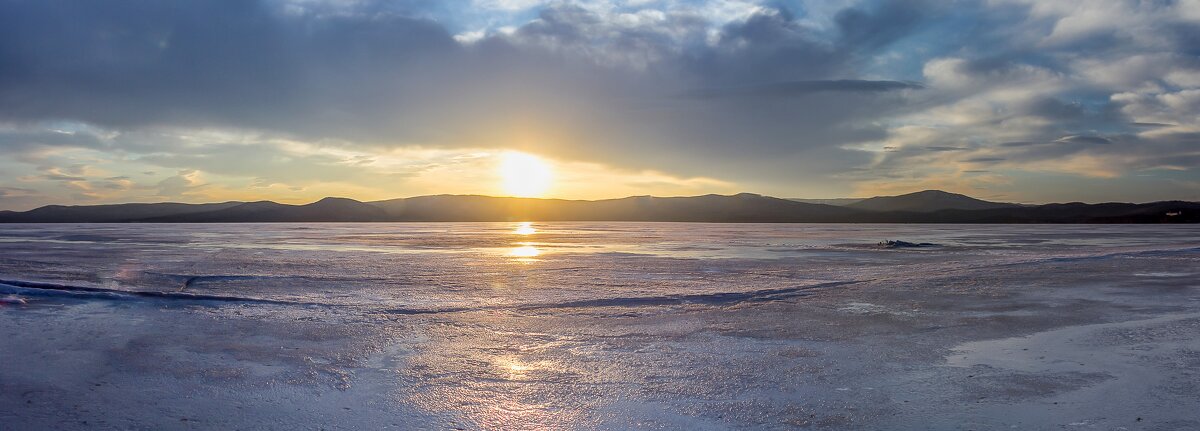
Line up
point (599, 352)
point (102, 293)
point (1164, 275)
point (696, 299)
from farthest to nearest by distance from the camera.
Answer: point (1164, 275) → point (102, 293) → point (696, 299) → point (599, 352)

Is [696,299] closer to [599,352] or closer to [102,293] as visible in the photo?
[599,352]

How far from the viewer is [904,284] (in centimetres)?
1240

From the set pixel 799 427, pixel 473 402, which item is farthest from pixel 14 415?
pixel 799 427

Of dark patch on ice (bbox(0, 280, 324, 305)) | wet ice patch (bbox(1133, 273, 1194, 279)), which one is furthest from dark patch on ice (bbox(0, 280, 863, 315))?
wet ice patch (bbox(1133, 273, 1194, 279))

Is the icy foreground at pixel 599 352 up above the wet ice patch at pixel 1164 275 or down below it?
below

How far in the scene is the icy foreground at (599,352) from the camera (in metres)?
4.73

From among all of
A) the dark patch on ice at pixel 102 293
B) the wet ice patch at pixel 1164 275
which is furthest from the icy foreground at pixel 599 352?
the wet ice patch at pixel 1164 275

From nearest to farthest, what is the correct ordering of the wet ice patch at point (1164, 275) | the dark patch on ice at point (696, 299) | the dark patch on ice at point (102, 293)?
the dark patch on ice at point (696, 299)
the dark patch on ice at point (102, 293)
the wet ice patch at point (1164, 275)

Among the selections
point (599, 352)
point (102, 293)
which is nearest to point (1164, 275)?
point (599, 352)

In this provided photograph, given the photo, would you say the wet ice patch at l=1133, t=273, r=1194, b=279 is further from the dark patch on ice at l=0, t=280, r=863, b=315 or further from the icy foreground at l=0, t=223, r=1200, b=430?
the dark patch on ice at l=0, t=280, r=863, b=315

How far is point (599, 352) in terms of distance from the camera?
6688mm

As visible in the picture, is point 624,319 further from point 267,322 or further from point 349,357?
point 267,322

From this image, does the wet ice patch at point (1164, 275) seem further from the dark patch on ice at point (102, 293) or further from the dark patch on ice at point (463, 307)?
the dark patch on ice at point (102, 293)

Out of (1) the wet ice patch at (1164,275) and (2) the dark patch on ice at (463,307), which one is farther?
(1) the wet ice patch at (1164,275)
